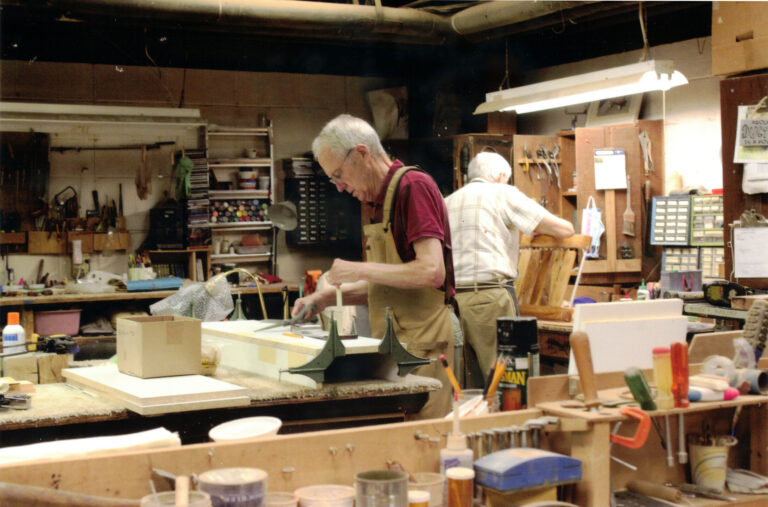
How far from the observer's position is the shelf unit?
808cm

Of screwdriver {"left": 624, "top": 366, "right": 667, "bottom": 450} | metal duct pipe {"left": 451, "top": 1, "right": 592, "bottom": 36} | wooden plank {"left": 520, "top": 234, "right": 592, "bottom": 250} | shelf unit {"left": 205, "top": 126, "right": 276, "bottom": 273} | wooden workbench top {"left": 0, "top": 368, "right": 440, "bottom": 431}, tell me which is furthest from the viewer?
shelf unit {"left": 205, "top": 126, "right": 276, "bottom": 273}

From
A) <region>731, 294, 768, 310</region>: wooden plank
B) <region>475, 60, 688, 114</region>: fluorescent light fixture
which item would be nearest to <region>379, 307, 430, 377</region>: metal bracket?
<region>731, 294, 768, 310</region>: wooden plank

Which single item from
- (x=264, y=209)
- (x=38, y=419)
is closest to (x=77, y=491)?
(x=38, y=419)

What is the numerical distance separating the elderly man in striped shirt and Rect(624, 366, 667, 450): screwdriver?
2.63 meters

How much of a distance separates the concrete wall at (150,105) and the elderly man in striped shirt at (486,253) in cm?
398

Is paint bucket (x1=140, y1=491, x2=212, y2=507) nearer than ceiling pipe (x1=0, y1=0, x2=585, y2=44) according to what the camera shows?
Yes

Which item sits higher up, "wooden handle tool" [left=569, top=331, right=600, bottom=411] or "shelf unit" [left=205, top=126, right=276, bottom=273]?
"shelf unit" [left=205, top=126, right=276, bottom=273]

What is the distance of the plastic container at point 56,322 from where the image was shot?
6.55 meters

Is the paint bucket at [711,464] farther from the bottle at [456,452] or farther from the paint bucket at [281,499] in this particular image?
the paint bucket at [281,499]

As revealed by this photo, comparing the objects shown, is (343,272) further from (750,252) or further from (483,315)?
(750,252)

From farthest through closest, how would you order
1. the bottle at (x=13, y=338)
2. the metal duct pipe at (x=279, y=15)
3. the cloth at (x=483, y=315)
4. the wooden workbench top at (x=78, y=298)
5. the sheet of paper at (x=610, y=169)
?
1. the sheet of paper at (x=610, y=169)
2. the wooden workbench top at (x=78, y=298)
3. the metal duct pipe at (x=279, y=15)
4. the cloth at (x=483, y=315)
5. the bottle at (x=13, y=338)

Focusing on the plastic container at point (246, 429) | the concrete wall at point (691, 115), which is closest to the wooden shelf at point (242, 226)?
the concrete wall at point (691, 115)

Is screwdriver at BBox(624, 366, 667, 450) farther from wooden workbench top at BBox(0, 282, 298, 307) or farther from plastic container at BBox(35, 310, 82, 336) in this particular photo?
plastic container at BBox(35, 310, 82, 336)

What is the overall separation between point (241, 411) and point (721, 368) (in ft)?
4.56
